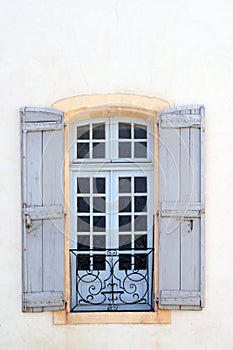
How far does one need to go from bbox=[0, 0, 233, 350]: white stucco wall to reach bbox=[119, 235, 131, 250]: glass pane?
31.9 inches

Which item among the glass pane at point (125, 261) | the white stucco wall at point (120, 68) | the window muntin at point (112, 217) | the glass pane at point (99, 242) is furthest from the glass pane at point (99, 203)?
the white stucco wall at point (120, 68)

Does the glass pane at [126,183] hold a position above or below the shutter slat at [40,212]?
above

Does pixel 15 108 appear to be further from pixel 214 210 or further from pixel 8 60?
pixel 214 210

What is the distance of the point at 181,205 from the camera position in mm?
5371

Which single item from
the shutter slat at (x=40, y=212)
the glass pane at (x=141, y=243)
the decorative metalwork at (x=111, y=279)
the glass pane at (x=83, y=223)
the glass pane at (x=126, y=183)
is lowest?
the decorative metalwork at (x=111, y=279)

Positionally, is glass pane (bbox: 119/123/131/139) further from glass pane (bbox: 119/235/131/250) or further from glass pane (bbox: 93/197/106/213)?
glass pane (bbox: 119/235/131/250)

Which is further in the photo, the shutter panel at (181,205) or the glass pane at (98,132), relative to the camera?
the glass pane at (98,132)

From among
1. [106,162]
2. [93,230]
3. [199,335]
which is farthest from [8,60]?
[199,335]

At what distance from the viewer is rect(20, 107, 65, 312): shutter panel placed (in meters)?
5.32

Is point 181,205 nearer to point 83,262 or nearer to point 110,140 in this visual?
point 110,140

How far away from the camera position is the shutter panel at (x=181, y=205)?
5336 millimetres

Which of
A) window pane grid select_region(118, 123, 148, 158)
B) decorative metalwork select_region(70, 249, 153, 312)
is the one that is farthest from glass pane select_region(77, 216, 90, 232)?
window pane grid select_region(118, 123, 148, 158)

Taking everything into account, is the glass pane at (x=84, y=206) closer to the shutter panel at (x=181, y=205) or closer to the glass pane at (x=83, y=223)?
the glass pane at (x=83, y=223)

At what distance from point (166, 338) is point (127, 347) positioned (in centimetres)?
40
